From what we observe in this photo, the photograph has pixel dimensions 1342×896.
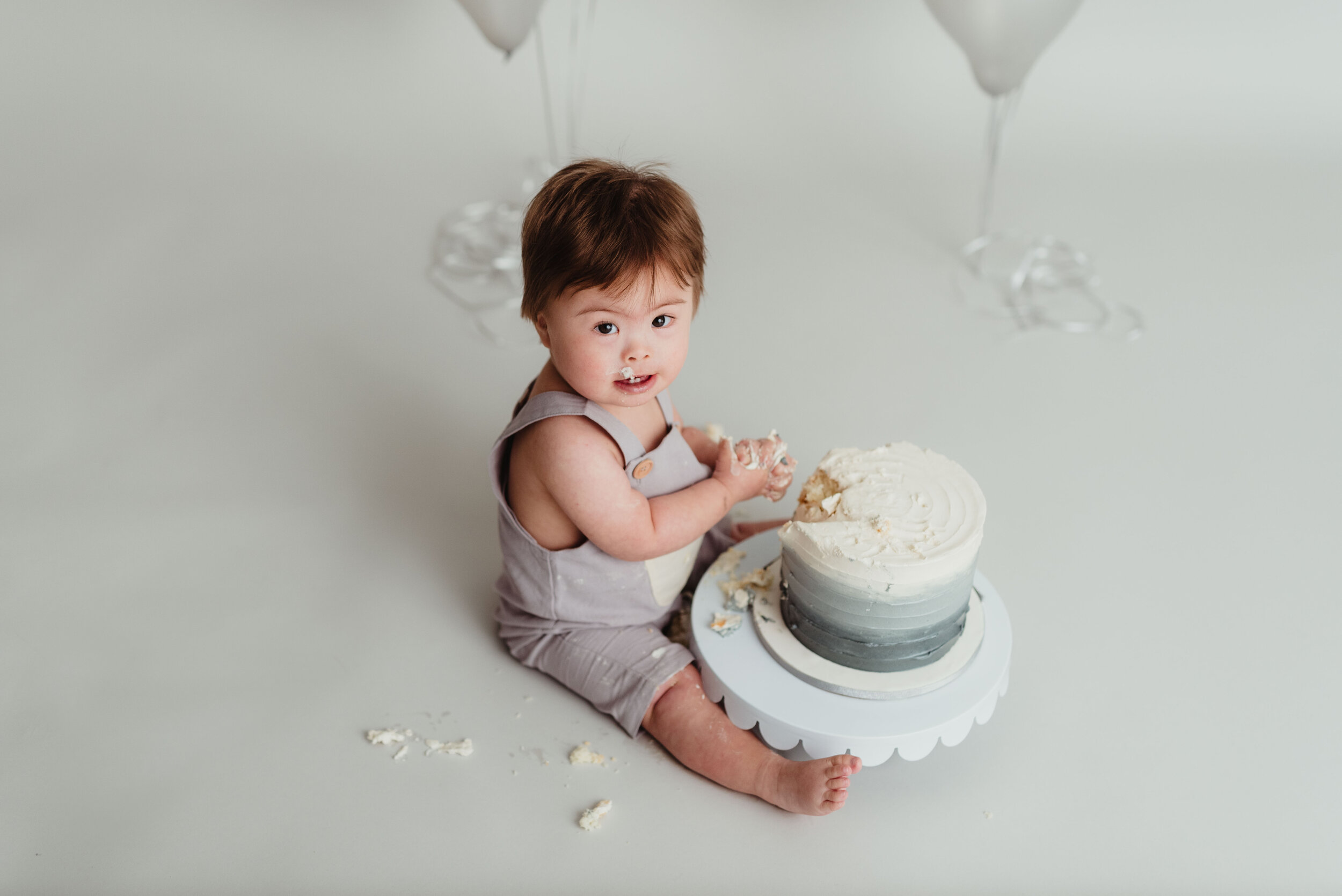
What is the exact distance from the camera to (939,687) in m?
1.38

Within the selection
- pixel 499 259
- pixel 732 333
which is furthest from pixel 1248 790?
pixel 499 259

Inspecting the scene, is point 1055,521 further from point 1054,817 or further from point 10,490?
point 10,490

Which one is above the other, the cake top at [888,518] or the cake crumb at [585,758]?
the cake top at [888,518]

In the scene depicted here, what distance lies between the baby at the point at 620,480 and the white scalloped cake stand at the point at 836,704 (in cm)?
3

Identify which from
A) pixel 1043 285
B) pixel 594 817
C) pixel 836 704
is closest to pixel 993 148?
pixel 1043 285

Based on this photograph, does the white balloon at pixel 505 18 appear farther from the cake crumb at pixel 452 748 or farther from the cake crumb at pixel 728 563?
the cake crumb at pixel 452 748

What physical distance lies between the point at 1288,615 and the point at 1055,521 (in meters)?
0.36

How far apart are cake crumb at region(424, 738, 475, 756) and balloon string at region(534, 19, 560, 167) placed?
1.49m

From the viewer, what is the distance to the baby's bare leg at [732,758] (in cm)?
130

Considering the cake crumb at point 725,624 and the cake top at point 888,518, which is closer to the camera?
the cake top at point 888,518

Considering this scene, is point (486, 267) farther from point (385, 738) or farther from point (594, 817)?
point (594, 817)

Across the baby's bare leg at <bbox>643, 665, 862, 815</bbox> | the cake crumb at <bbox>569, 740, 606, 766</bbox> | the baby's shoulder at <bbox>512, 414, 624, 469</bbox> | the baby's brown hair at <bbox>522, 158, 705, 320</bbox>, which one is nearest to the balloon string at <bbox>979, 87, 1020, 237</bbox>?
the baby's brown hair at <bbox>522, 158, 705, 320</bbox>

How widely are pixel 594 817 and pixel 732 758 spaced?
182 mm

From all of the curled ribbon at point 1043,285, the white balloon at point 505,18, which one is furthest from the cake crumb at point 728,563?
the white balloon at point 505,18
